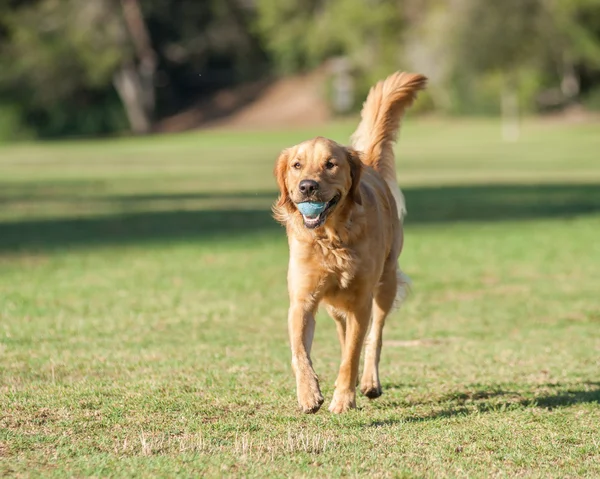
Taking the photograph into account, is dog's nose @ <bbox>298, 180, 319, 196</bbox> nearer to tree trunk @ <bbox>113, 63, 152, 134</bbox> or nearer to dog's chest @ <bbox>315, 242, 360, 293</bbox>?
dog's chest @ <bbox>315, 242, 360, 293</bbox>

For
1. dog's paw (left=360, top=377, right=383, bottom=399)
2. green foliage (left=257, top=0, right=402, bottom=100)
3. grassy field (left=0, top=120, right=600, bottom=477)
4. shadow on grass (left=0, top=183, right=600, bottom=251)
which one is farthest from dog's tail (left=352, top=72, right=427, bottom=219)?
green foliage (left=257, top=0, right=402, bottom=100)

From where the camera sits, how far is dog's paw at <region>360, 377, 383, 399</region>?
23.2 ft

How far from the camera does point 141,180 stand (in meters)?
32.0

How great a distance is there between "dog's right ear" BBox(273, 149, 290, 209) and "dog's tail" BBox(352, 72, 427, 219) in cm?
169

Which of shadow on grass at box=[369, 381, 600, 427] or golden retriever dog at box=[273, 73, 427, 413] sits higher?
golden retriever dog at box=[273, 73, 427, 413]

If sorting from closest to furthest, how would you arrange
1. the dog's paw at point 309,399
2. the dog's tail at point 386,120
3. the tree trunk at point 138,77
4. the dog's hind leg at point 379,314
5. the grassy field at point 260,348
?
the grassy field at point 260,348
the dog's paw at point 309,399
the dog's hind leg at point 379,314
the dog's tail at point 386,120
the tree trunk at point 138,77

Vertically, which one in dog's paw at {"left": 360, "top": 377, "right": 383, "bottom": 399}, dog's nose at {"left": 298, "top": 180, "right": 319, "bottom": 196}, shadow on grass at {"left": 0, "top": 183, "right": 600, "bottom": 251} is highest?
dog's nose at {"left": 298, "top": 180, "right": 319, "bottom": 196}

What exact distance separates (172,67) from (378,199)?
249 feet

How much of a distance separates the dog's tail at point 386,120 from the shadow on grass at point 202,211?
29.5 feet

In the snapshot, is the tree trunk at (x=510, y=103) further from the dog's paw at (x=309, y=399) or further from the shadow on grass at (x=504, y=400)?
the dog's paw at (x=309, y=399)

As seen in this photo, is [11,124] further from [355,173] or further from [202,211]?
[355,173]

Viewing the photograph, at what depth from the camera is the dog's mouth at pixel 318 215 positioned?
21.2 ft

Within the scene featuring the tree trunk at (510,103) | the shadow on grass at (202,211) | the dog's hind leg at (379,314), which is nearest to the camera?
the dog's hind leg at (379,314)

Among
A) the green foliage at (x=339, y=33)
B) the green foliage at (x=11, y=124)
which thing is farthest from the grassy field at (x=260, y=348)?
the green foliage at (x=339, y=33)
